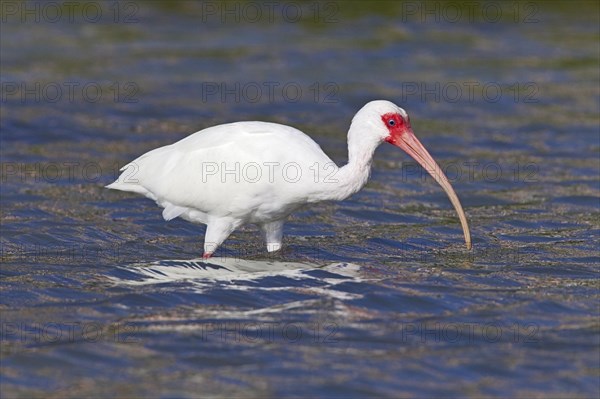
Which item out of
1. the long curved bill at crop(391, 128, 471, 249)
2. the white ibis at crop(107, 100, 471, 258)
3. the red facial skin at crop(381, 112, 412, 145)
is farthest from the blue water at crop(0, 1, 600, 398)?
the red facial skin at crop(381, 112, 412, 145)

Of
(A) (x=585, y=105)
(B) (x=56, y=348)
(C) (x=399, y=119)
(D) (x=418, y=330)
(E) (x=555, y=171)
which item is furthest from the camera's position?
(A) (x=585, y=105)

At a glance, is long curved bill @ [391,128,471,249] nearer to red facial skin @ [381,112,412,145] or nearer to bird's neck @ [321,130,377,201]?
red facial skin @ [381,112,412,145]

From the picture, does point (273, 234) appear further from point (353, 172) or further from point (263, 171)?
point (353, 172)

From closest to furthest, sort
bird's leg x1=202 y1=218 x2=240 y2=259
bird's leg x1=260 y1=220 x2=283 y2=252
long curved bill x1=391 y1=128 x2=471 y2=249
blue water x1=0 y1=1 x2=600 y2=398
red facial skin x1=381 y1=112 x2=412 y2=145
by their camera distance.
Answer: blue water x1=0 y1=1 x2=600 y2=398
red facial skin x1=381 y1=112 x2=412 y2=145
long curved bill x1=391 y1=128 x2=471 y2=249
bird's leg x1=202 y1=218 x2=240 y2=259
bird's leg x1=260 y1=220 x2=283 y2=252

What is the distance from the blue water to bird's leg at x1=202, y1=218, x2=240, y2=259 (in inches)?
6.8

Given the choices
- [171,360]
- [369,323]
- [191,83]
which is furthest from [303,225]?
[191,83]

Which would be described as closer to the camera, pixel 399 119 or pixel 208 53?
pixel 399 119

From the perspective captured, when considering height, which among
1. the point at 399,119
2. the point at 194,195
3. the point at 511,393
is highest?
the point at 399,119

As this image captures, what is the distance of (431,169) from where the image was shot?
10.5 metres

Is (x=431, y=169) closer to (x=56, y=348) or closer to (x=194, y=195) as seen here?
(x=194, y=195)

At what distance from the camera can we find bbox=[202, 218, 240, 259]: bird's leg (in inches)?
420

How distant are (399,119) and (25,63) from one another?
1140 centimetres

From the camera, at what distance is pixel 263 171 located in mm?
10156

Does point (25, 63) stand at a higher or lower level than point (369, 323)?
higher
